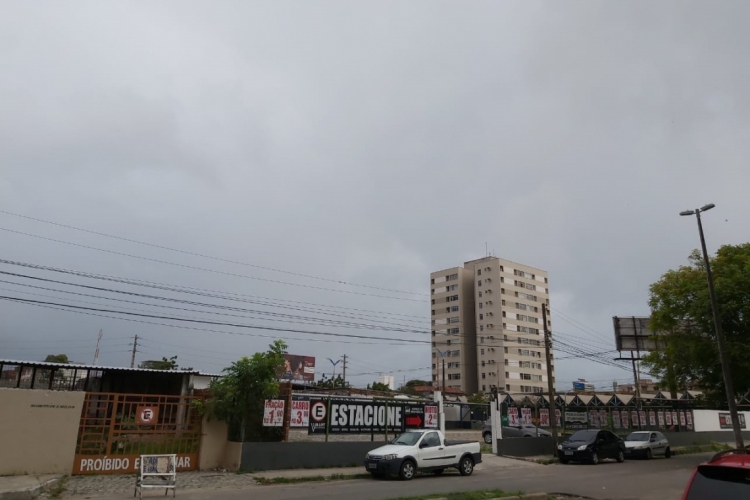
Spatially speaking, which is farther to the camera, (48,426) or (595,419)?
(595,419)

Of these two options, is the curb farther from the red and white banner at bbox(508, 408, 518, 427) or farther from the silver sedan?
the silver sedan

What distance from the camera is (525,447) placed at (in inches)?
1029

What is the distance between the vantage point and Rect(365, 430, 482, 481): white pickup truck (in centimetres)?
Answer: 1695

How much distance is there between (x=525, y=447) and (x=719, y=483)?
2306 centimetres

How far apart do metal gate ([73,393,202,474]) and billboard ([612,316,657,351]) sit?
1640 inches

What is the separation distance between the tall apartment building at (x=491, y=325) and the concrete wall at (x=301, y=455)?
74.4 metres

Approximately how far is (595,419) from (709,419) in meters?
12.8

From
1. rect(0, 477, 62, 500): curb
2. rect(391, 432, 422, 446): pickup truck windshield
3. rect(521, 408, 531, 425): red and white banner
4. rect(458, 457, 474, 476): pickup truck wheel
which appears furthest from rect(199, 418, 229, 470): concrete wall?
rect(521, 408, 531, 425): red and white banner

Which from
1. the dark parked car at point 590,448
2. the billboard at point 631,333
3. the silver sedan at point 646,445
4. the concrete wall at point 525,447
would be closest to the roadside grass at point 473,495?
the dark parked car at point 590,448

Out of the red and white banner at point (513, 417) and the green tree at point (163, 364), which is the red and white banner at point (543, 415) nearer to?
the red and white banner at point (513, 417)

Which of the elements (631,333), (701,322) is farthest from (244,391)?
(631,333)

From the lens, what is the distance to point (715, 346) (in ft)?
96.8

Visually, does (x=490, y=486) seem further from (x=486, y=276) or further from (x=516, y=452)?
(x=486, y=276)

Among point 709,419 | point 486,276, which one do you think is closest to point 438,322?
point 486,276
